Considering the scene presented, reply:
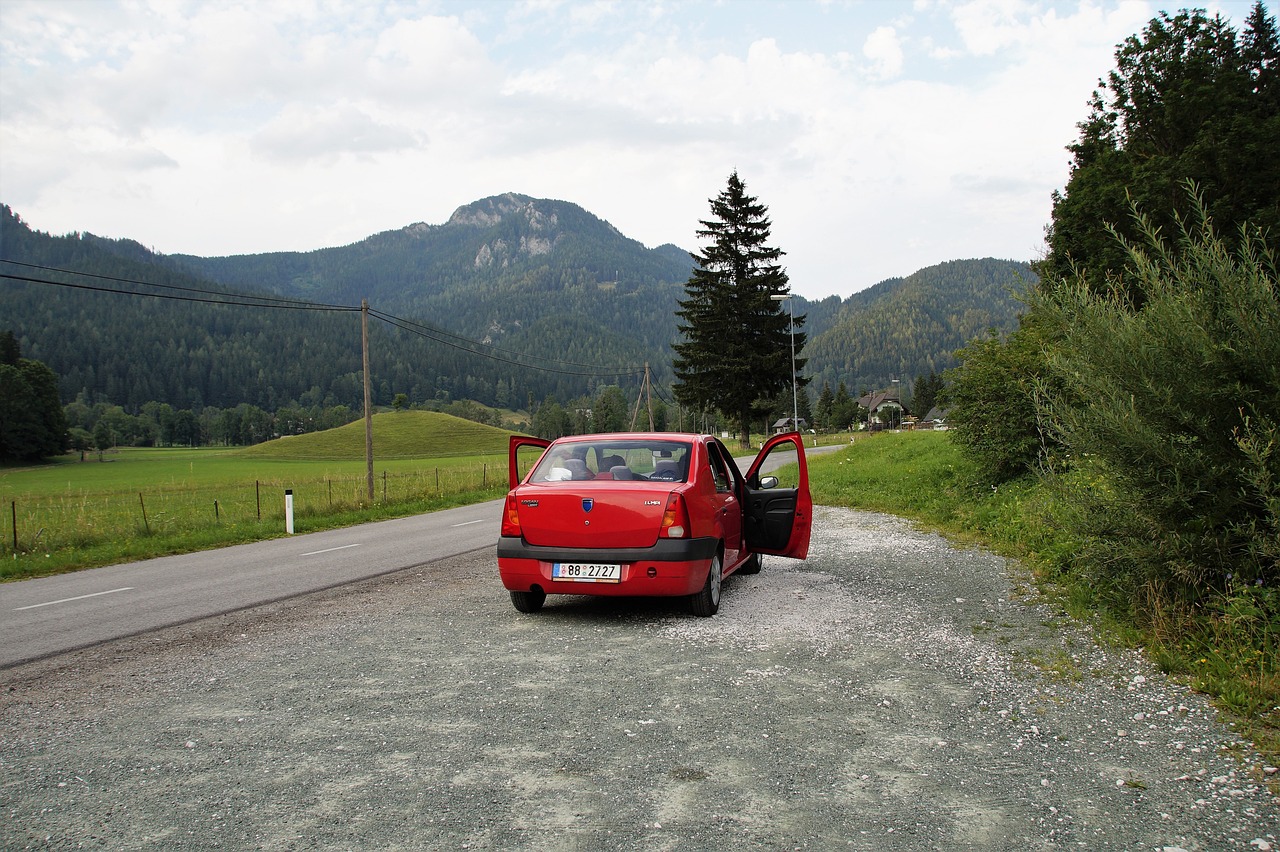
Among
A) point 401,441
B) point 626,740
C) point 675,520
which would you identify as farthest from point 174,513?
point 401,441

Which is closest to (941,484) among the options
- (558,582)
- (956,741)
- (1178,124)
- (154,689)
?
(558,582)

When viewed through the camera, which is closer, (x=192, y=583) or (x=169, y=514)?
(x=192, y=583)

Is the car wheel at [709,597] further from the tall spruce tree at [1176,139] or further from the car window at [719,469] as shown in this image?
the tall spruce tree at [1176,139]

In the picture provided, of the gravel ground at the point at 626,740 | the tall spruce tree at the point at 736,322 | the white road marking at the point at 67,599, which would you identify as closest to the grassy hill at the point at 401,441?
the tall spruce tree at the point at 736,322

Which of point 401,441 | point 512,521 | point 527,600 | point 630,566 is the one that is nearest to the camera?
point 630,566

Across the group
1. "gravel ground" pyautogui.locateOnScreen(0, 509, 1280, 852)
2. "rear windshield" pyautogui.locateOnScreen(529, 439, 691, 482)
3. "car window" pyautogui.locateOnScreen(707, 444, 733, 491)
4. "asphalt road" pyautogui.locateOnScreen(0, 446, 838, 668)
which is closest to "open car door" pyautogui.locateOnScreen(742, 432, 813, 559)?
"car window" pyautogui.locateOnScreen(707, 444, 733, 491)

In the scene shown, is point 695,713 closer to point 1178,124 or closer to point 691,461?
point 691,461

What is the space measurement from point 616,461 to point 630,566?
1197 millimetres

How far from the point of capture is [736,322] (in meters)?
51.0

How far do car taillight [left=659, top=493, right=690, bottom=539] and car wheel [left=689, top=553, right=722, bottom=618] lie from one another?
515mm

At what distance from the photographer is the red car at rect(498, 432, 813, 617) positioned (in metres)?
7.02

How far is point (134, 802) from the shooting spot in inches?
145

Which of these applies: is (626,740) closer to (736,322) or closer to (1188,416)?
(1188,416)

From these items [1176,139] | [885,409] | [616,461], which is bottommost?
[616,461]
